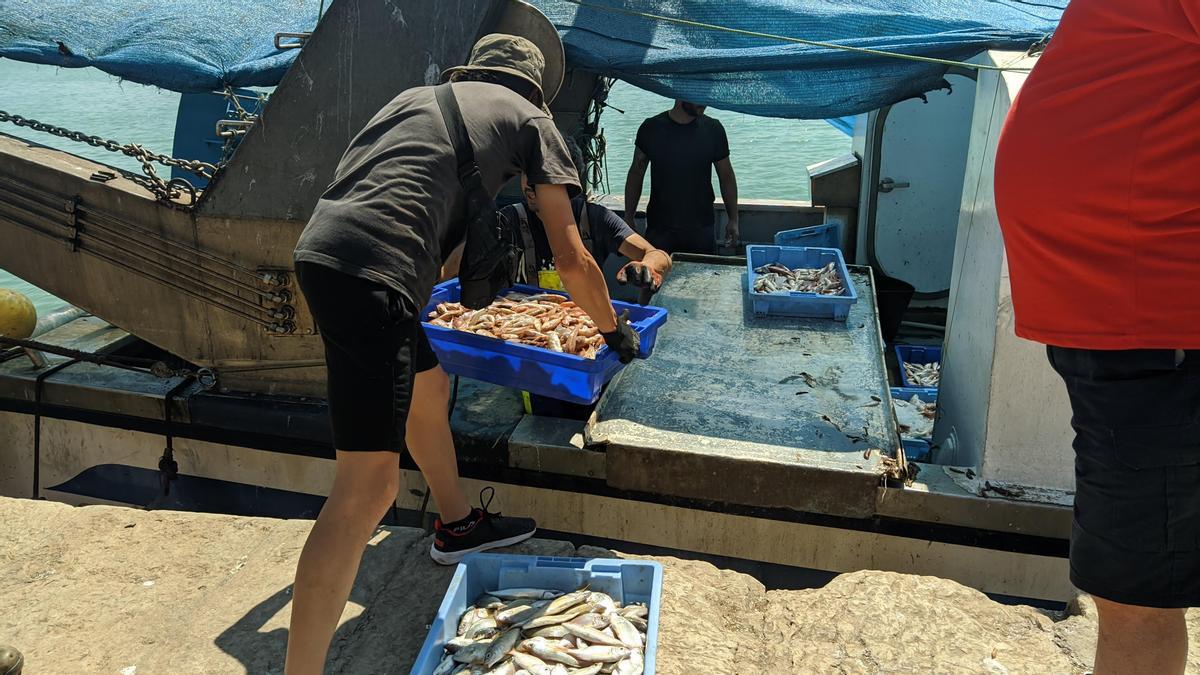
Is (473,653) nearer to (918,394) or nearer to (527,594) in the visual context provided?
(527,594)

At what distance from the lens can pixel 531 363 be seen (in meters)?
3.69

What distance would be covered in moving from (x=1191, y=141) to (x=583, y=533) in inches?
120

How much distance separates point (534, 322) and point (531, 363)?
303mm

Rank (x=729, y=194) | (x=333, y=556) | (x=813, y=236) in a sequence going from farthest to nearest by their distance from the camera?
1. (x=813, y=236)
2. (x=729, y=194)
3. (x=333, y=556)

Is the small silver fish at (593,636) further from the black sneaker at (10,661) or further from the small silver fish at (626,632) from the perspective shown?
the black sneaker at (10,661)

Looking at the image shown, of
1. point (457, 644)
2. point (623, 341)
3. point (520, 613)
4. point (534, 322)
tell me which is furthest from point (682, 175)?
point (457, 644)

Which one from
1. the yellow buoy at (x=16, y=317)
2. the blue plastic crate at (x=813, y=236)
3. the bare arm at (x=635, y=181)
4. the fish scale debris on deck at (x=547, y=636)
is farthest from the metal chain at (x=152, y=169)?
the blue plastic crate at (x=813, y=236)

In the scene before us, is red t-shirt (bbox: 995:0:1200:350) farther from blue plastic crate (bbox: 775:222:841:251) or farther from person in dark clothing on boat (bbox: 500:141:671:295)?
blue plastic crate (bbox: 775:222:841:251)

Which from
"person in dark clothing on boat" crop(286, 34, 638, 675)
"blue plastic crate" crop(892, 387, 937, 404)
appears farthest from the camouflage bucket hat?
"blue plastic crate" crop(892, 387, 937, 404)

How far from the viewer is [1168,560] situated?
174cm

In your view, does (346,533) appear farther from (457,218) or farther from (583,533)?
(583,533)

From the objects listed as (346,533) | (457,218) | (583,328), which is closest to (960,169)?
(583,328)

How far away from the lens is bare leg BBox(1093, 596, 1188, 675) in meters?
1.82

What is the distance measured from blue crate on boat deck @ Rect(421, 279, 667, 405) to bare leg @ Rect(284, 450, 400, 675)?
4.00 ft
